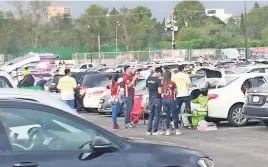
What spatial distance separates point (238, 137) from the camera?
14.7 metres

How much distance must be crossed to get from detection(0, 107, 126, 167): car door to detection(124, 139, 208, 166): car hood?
0.92 feet

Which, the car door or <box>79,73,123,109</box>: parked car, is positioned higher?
the car door

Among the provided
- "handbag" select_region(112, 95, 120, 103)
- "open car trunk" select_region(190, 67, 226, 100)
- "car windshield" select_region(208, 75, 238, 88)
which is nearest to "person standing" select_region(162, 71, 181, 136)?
→ "open car trunk" select_region(190, 67, 226, 100)

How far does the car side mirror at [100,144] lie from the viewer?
19.9 feet

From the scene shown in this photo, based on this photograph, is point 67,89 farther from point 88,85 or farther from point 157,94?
point 88,85

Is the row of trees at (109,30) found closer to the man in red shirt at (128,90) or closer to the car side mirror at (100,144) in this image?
the man in red shirt at (128,90)

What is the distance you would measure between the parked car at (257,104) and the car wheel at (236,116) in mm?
1010

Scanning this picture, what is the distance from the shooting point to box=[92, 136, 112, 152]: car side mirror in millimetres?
6062

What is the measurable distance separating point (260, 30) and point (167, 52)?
41.8m

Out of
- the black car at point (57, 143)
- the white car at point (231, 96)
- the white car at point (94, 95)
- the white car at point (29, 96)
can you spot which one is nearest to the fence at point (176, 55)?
the white car at point (94, 95)

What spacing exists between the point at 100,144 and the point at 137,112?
12.4m

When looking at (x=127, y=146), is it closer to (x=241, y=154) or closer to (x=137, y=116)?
(x=241, y=154)

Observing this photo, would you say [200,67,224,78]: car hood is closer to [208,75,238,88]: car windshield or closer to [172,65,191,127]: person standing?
[208,75,238,88]: car windshield

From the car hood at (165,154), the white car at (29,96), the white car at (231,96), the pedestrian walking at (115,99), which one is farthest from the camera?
the pedestrian walking at (115,99)
